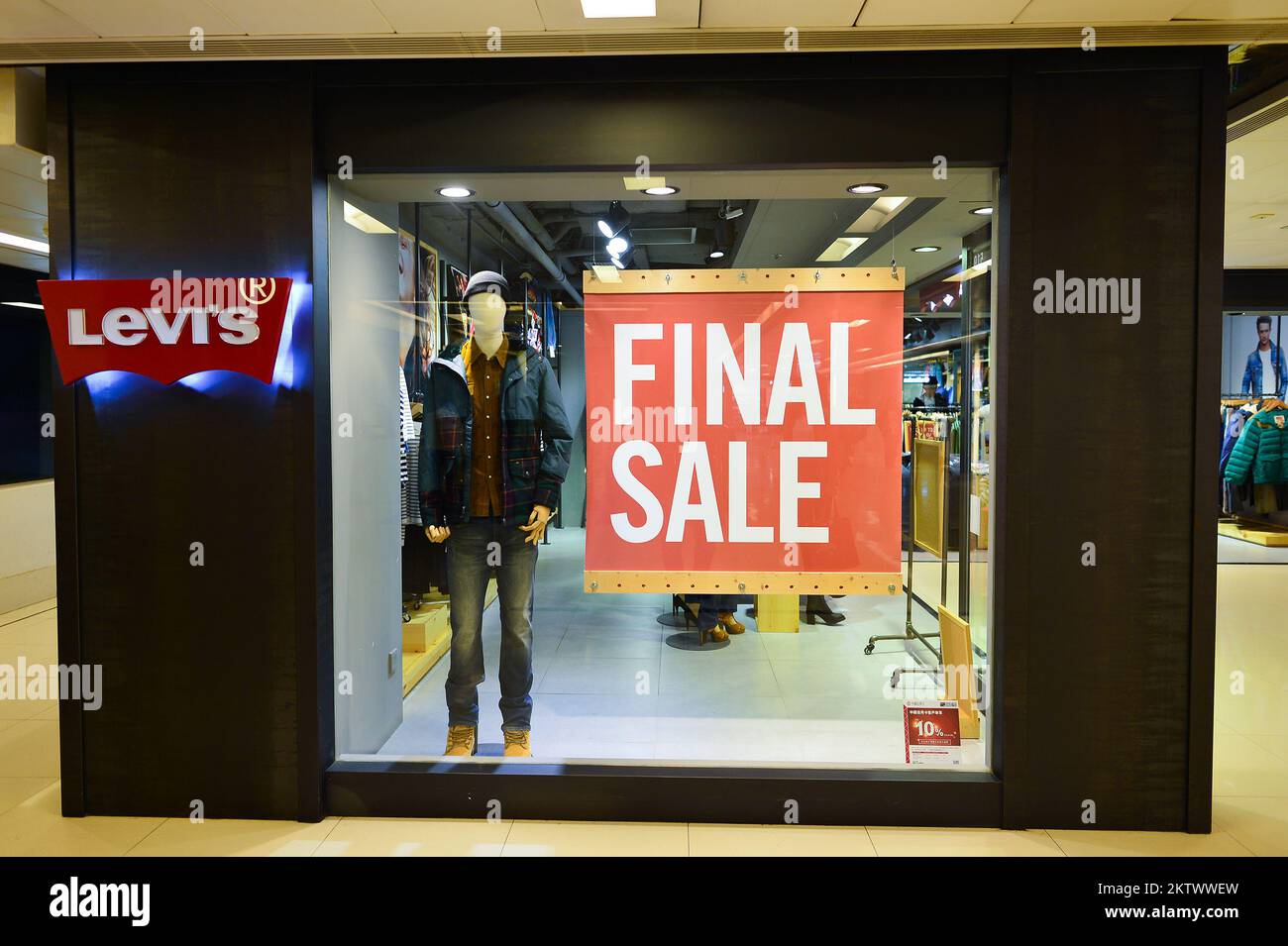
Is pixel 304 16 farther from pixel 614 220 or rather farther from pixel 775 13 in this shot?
pixel 775 13

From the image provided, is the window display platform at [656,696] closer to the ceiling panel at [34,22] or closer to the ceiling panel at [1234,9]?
the ceiling panel at [1234,9]

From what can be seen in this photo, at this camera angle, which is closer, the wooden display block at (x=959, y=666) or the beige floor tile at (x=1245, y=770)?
the beige floor tile at (x=1245, y=770)

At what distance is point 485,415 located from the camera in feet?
9.45

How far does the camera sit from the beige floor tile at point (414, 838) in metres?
2.49

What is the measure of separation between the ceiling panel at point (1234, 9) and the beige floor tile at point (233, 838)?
12.2ft

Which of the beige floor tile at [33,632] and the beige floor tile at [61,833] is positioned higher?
the beige floor tile at [33,632]

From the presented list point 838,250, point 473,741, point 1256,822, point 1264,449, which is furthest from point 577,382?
point 1264,449

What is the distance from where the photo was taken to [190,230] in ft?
8.66

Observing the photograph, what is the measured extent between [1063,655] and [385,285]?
2753 millimetres

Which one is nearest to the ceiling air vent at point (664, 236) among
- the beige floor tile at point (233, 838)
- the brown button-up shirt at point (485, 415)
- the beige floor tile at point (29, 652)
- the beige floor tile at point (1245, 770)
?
the brown button-up shirt at point (485, 415)

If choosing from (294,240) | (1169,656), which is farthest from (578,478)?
(1169,656)

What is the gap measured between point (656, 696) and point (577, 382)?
135 cm

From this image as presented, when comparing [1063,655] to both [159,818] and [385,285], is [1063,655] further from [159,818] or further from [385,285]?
[159,818]

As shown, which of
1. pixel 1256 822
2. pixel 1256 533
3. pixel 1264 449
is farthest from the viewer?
pixel 1256 533
